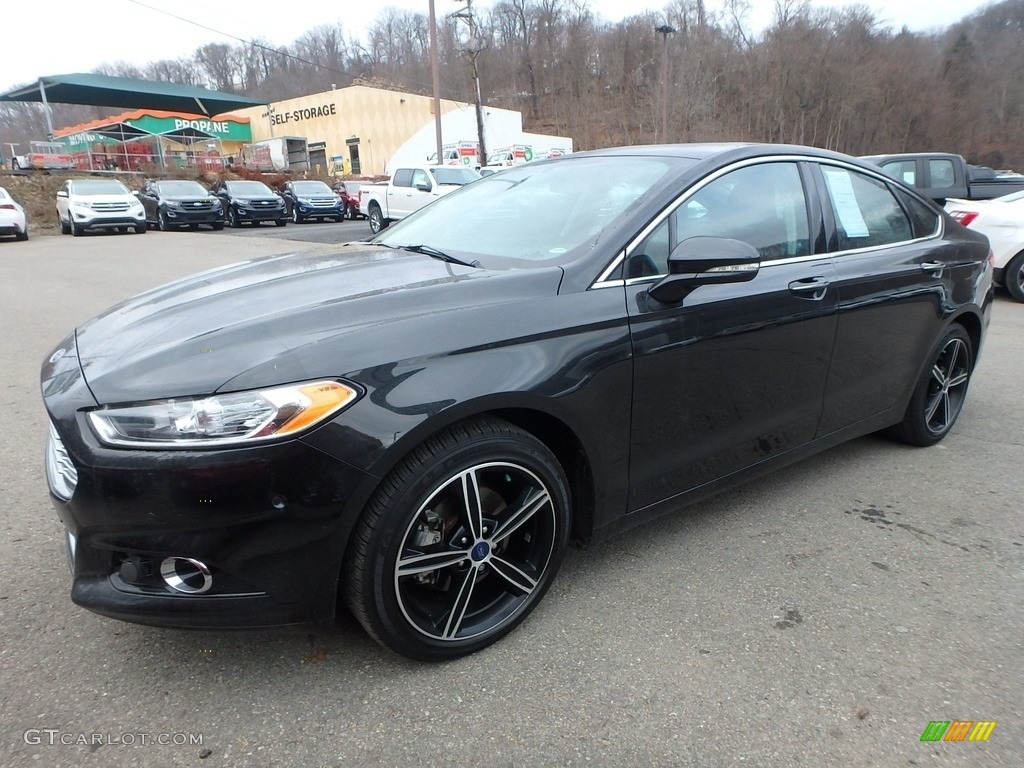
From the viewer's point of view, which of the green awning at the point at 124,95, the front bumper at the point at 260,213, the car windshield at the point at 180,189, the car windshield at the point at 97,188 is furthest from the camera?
the green awning at the point at 124,95

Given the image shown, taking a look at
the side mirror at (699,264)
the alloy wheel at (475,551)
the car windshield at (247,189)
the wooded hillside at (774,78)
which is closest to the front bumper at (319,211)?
the car windshield at (247,189)

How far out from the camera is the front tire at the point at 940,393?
12.2 feet

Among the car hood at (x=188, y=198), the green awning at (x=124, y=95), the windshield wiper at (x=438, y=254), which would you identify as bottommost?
the windshield wiper at (x=438, y=254)

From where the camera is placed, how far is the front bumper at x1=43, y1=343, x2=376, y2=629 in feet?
5.68

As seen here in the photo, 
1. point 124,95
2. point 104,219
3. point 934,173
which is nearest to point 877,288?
point 934,173

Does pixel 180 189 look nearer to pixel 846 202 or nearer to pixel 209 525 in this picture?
pixel 846 202

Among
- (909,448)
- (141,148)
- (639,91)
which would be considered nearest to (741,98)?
(639,91)

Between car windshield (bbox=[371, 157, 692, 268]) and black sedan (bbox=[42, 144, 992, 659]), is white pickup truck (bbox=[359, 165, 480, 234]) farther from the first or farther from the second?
black sedan (bbox=[42, 144, 992, 659])

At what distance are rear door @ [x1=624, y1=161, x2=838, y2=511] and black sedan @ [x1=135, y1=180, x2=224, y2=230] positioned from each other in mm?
21177

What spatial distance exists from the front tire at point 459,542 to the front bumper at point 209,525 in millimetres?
101

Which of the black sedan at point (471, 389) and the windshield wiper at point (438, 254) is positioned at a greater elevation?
the windshield wiper at point (438, 254)

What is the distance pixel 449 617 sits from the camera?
214 centimetres

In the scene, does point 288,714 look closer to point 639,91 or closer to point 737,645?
point 737,645

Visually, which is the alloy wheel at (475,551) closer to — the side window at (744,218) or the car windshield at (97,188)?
the side window at (744,218)
